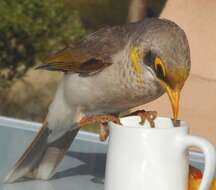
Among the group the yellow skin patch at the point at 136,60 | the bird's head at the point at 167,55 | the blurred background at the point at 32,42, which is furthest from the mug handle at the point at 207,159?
the blurred background at the point at 32,42

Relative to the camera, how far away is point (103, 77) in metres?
2.34

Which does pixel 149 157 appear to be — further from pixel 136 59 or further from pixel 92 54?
pixel 92 54

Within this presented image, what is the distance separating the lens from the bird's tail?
2.06 metres

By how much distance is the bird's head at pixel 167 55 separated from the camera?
6.44 feet

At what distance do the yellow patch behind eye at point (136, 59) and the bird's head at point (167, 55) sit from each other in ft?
0.03

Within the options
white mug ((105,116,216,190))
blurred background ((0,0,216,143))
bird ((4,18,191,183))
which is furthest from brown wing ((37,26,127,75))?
blurred background ((0,0,216,143))

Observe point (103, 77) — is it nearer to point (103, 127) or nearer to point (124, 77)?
point (124, 77)

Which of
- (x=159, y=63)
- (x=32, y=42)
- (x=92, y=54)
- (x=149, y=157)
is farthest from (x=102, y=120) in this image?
(x=32, y=42)

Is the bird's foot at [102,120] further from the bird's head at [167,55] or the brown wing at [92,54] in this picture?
the brown wing at [92,54]

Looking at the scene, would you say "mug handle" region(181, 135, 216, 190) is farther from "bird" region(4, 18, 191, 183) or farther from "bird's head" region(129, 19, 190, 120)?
"bird" region(4, 18, 191, 183)

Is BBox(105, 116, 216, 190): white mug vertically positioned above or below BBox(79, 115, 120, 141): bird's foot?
below

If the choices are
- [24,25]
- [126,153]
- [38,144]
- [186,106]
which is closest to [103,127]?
[38,144]

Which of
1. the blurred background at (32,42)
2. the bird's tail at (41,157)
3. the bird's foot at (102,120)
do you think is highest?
the blurred background at (32,42)

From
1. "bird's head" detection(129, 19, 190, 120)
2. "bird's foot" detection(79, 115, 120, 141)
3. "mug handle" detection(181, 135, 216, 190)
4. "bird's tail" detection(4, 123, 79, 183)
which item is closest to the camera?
"mug handle" detection(181, 135, 216, 190)
